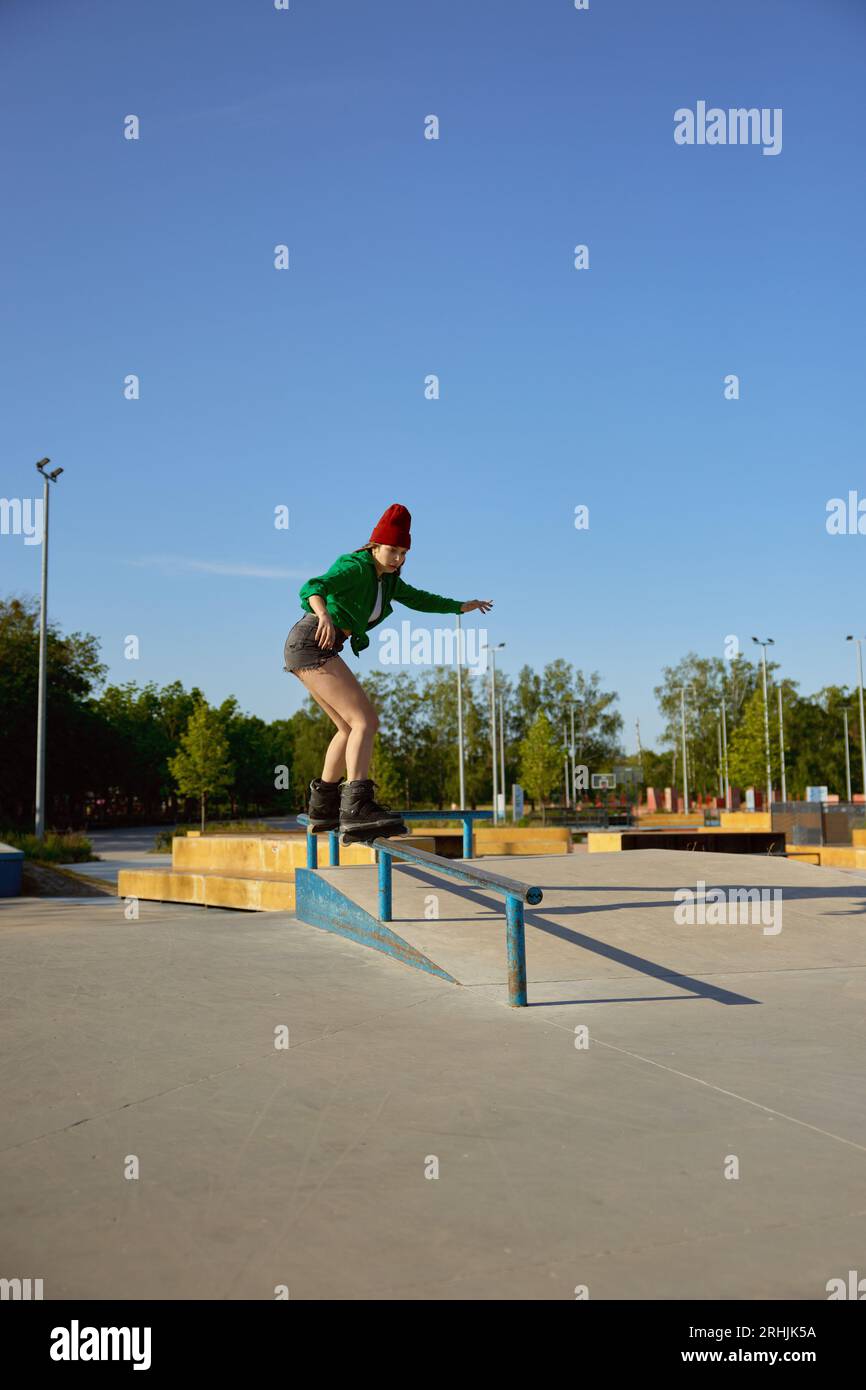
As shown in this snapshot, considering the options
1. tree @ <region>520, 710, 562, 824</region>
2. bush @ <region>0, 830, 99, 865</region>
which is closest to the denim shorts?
bush @ <region>0, 830, 99, 865</region>

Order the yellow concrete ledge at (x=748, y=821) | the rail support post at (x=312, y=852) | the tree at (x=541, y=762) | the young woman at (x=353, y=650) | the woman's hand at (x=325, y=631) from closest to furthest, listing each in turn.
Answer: the woman's hand at (x=325, y=631) < the young woman at (x=353, y=650) < the rail support post at (x=312, y=852) < the yellow concrete ledge at (x=748, y=821) < the tree at (x=541, y=762)

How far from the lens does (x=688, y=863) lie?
925 cm

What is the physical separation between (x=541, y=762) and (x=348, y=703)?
48.1m

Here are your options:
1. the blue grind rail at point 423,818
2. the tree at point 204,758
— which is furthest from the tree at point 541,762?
the blue grind rail at point 423,818

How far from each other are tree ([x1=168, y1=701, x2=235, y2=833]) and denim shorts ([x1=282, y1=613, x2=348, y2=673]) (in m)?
41.4

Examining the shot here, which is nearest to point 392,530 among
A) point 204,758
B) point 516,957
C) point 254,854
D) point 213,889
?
point 516,957

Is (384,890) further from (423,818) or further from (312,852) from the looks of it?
(312,852)

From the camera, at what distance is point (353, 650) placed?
6.76 meters

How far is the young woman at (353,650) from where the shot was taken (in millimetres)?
6289

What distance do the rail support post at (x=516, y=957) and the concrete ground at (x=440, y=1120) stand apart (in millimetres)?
84

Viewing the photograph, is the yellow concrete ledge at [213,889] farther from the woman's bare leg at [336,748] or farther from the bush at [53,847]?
the bush at [53,847]
